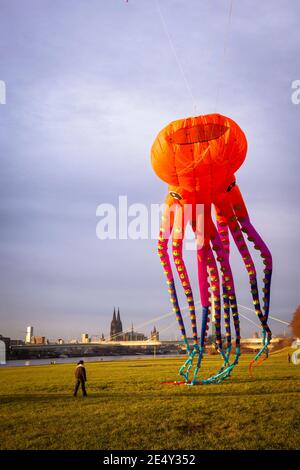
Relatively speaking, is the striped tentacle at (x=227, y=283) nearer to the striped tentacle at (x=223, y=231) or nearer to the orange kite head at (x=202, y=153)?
the striped tentacle at (x=223, y=231)

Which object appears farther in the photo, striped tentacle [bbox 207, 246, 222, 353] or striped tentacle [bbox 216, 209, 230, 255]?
striped tentacle [bbox 216, 209, 230, 255]

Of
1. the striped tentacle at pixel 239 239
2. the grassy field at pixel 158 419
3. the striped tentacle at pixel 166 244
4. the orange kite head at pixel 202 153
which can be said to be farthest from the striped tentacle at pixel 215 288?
the grassy field at pixel 158 419

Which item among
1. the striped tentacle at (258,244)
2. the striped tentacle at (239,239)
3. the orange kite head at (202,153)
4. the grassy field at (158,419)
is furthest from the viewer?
the striped tentacle at (239,239)

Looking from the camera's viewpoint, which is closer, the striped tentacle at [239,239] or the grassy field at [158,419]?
the grassy field at [158,419]

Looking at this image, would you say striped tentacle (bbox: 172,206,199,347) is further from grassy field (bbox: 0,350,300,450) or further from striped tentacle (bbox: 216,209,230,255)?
grassy field (bbox: 0,350,300,450)

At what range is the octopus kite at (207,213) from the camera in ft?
42.7

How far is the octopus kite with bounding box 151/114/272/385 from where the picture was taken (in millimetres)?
13023

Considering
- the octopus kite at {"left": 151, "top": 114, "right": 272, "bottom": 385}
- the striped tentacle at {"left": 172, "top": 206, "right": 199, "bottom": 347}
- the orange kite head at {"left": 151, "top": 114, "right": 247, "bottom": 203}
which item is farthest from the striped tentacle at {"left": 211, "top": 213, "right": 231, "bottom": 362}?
the striped tentacle at {"left": 172, "top": 206, "right": 199, "bottom": 347}

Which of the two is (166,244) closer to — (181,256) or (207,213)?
(181,256)

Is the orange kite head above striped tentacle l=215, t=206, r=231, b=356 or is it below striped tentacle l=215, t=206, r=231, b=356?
above

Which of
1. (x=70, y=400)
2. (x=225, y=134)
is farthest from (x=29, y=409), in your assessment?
(x=225, y=134)

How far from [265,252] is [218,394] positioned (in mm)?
6093

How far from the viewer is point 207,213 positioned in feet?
46.5
